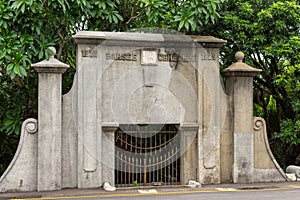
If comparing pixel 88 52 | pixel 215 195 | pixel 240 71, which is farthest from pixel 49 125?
pixel 240 71

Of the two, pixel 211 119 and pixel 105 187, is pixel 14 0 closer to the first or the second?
pixel 105 187

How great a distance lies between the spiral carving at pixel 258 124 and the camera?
11.3 metres

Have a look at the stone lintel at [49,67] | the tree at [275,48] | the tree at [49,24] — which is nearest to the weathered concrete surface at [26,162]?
the tree at [49,24]

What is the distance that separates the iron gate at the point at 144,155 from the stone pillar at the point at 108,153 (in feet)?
0.88

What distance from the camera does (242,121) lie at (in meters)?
11.0

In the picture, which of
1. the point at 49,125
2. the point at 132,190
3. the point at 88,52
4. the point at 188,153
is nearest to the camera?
the point at 49,125

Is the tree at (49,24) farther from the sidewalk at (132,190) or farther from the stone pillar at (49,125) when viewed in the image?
the sidewalk at (132,190)

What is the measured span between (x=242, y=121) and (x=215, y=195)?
7.92ft

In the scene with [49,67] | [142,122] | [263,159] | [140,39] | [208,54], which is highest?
[140,39]

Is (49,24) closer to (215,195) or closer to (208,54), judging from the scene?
(208,54)

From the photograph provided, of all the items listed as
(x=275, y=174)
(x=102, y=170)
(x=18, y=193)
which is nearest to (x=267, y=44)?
(x=275, y=174)

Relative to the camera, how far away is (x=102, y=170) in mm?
10250

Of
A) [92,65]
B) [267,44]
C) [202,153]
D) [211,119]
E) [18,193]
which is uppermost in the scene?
[267,44]

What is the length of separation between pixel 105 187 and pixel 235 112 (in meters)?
3.80
